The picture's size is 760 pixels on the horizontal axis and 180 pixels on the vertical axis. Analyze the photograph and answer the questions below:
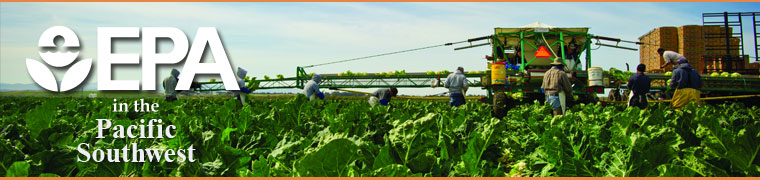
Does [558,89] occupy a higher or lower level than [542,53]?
lower

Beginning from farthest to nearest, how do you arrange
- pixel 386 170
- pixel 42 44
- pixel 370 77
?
pixel 370 77 < pixel 42 44 < pixel 386 170

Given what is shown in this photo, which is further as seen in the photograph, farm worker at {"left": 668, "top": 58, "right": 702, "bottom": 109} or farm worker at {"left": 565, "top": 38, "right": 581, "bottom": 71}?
farm worker at {"left": 565, "top": 38, "right": 581, "bottom": 71}

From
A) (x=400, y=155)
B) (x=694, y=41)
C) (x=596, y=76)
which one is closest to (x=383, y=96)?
(x=596, y=76)

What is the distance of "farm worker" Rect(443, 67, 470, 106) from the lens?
36.6ft

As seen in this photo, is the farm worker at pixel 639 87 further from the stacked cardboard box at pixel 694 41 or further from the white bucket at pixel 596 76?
the stacked cardboard box at pixel 694 41

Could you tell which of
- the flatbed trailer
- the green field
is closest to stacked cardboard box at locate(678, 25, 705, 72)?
the flatbed trailer

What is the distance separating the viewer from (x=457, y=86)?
440 inches

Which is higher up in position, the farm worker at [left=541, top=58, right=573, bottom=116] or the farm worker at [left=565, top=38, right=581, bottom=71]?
the farm worker at [left=565, top=38, right=581, bottom=71]

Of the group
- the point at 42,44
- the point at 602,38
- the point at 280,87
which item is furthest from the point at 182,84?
the point at 280,87

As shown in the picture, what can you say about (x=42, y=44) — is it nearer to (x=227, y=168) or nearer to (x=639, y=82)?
(x=227, y=168)

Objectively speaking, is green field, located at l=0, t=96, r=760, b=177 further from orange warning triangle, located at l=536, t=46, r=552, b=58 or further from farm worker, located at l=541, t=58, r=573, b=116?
orange warning triangle, located at l=536, t=46, r=552, b=58

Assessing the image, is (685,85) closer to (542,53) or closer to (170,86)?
(542,53)

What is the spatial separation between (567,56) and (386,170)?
12654 millimetres

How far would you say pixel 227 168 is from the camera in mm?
2174
